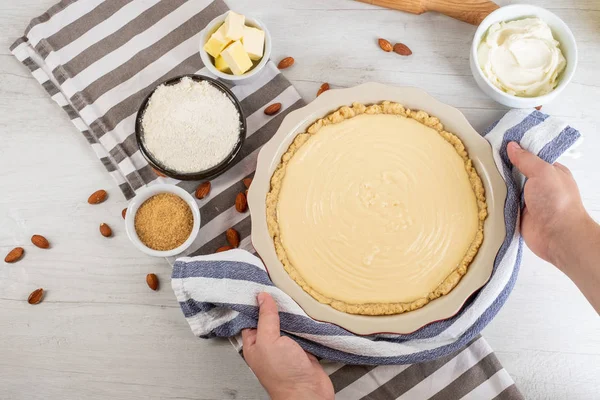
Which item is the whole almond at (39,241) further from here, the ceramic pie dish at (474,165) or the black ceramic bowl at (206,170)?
the ceramic pie dish at (474,165)

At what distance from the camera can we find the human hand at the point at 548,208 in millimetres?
1478

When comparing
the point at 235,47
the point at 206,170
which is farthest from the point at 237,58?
the point at 206,170

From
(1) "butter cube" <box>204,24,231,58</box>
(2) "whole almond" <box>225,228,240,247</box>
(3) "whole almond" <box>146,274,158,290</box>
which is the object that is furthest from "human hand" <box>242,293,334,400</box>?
(1) "butter cube" <box>204,24,231,58</box>

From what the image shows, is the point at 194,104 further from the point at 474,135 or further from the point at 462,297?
the point at 462,297

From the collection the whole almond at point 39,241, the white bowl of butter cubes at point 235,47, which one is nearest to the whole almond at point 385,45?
the white bowl of butter cubes at point 235,47

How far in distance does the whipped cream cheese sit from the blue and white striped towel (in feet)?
0.42

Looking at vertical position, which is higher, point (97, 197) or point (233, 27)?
point (233, 27)

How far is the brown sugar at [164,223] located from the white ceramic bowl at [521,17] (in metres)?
0.97

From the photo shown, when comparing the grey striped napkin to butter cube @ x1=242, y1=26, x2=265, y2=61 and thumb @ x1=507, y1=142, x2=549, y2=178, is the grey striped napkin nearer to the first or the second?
butter cube @ x1=242, y1=26, x2=265, y2=61

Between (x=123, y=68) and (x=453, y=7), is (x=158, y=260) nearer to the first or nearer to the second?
(x=123, y=68)

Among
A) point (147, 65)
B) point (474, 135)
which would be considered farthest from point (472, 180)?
point (147, 65)

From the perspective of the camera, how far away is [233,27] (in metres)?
1.67

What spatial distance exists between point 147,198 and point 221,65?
1.50ft

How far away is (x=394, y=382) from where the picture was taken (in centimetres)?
164
